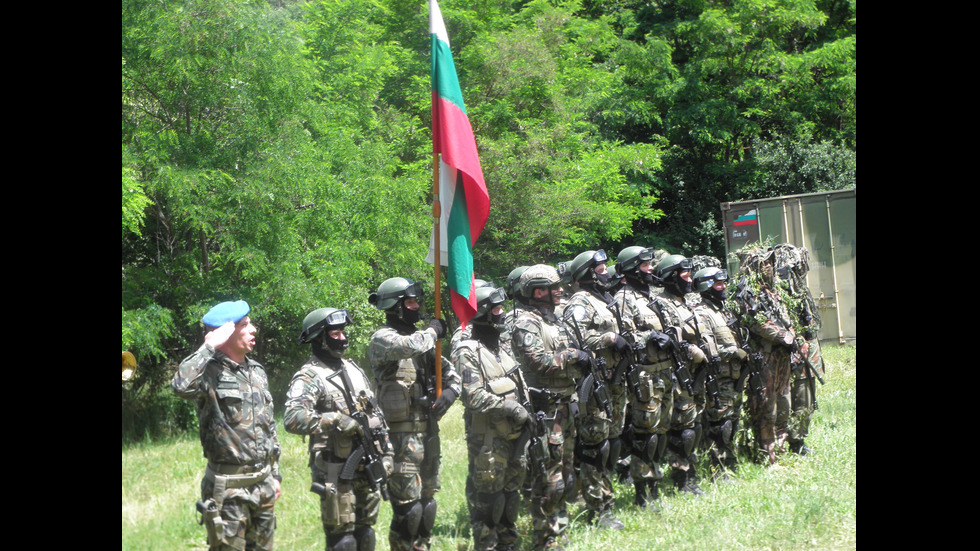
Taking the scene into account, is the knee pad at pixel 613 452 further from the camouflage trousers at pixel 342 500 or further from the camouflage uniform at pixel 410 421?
the camouflage trousers at pixel 342 500

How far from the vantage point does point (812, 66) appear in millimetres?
23859

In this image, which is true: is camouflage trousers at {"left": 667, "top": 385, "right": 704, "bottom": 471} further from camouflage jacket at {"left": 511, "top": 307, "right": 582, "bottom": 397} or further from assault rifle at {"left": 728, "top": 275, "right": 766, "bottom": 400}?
camouflage jacket at {"left": 511, "top": 307, "right": 582, "bottom": 397}

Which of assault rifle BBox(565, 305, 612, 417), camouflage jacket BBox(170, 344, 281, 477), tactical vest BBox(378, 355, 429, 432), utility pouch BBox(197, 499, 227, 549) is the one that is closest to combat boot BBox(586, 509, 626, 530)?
assault rifle BBox(565, 305, 612, 417)

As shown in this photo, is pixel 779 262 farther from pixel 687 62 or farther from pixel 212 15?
pixel 687 62

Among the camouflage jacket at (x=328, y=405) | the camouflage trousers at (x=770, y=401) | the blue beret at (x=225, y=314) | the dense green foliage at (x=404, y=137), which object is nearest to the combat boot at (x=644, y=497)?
the camouflage trousers at (x=770, y=401)

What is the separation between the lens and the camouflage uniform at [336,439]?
5820 millimetres

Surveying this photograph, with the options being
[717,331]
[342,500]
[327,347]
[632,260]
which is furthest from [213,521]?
[717,331]

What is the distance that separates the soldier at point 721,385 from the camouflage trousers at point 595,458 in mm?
1753

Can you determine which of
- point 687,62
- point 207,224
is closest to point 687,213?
point 687,62

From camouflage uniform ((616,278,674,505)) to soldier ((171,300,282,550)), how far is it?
4052 millimetres

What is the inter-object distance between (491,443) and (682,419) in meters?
2.81

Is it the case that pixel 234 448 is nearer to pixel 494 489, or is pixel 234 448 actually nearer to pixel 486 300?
pixel 494 489

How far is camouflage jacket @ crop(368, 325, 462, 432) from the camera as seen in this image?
251 inches

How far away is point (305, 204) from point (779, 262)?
23.0 ft
